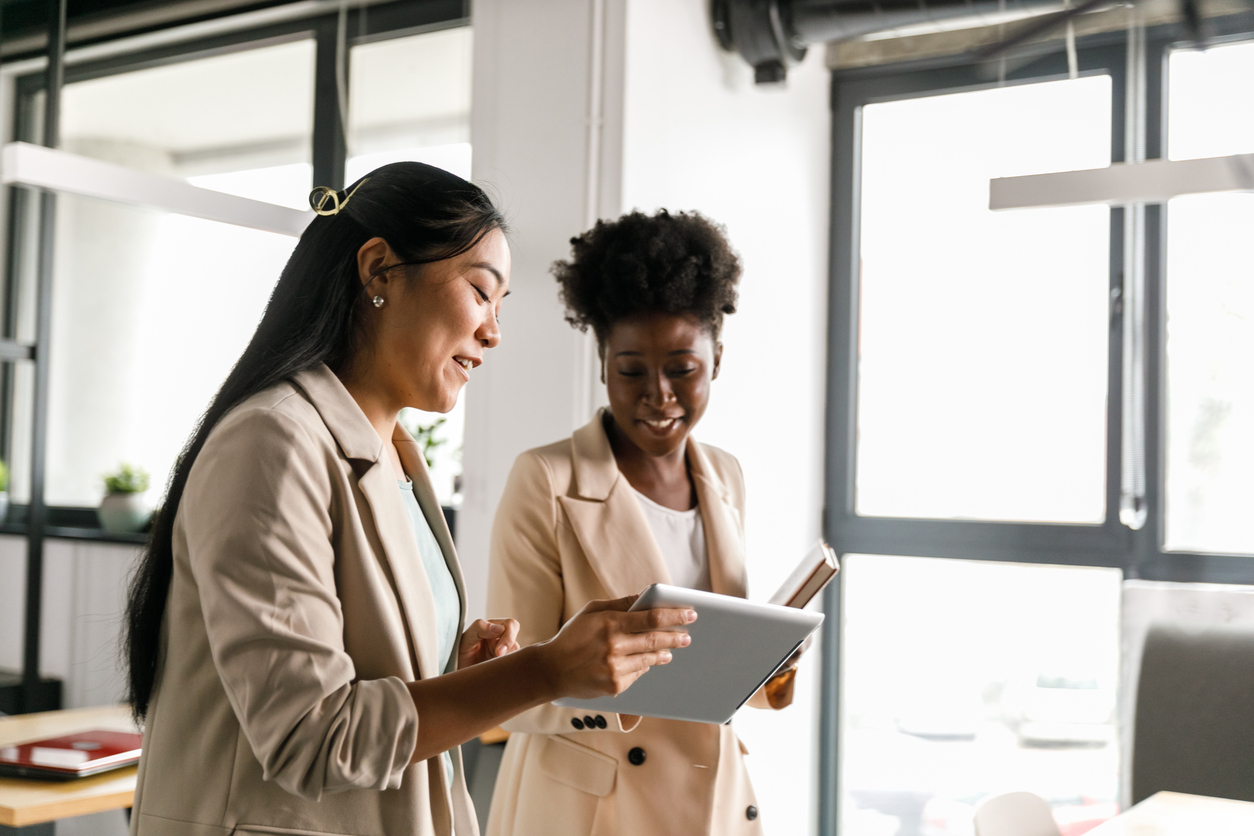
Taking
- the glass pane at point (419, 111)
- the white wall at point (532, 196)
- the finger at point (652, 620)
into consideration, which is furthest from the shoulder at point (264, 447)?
the glass pane at point (419, 111)

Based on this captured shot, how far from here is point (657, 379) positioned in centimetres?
202

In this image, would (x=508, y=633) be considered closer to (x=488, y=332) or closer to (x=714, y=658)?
(x=714, y=658)

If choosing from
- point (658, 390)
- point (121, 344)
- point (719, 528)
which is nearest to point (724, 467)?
point (719, 528)

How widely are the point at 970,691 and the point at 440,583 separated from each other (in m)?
2.82

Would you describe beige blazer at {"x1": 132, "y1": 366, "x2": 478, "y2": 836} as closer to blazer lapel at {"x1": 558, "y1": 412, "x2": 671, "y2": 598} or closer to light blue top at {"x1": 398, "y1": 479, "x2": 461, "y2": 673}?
light blue top at {"x1": 398, "y1": 479, "x2": 461, "y2": 673}

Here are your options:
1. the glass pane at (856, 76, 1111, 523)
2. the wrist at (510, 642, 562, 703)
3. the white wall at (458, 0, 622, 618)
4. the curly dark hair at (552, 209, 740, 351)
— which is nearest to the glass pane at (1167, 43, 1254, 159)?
the glass pane at (856, 76, 1111, 523)

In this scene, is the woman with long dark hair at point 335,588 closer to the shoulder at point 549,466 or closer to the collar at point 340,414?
the collar at point 340,414

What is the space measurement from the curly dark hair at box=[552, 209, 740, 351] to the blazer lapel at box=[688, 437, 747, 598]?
28cm

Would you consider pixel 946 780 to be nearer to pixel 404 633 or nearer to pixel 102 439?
pixel 404 633

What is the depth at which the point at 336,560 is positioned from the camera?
3.64 ft

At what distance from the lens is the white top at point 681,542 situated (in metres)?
2.07

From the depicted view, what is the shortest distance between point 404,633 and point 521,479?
856 millimetres

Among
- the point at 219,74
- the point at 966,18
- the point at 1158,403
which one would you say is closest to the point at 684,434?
the point at 966,18

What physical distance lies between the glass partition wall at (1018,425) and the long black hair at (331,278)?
255 cm
